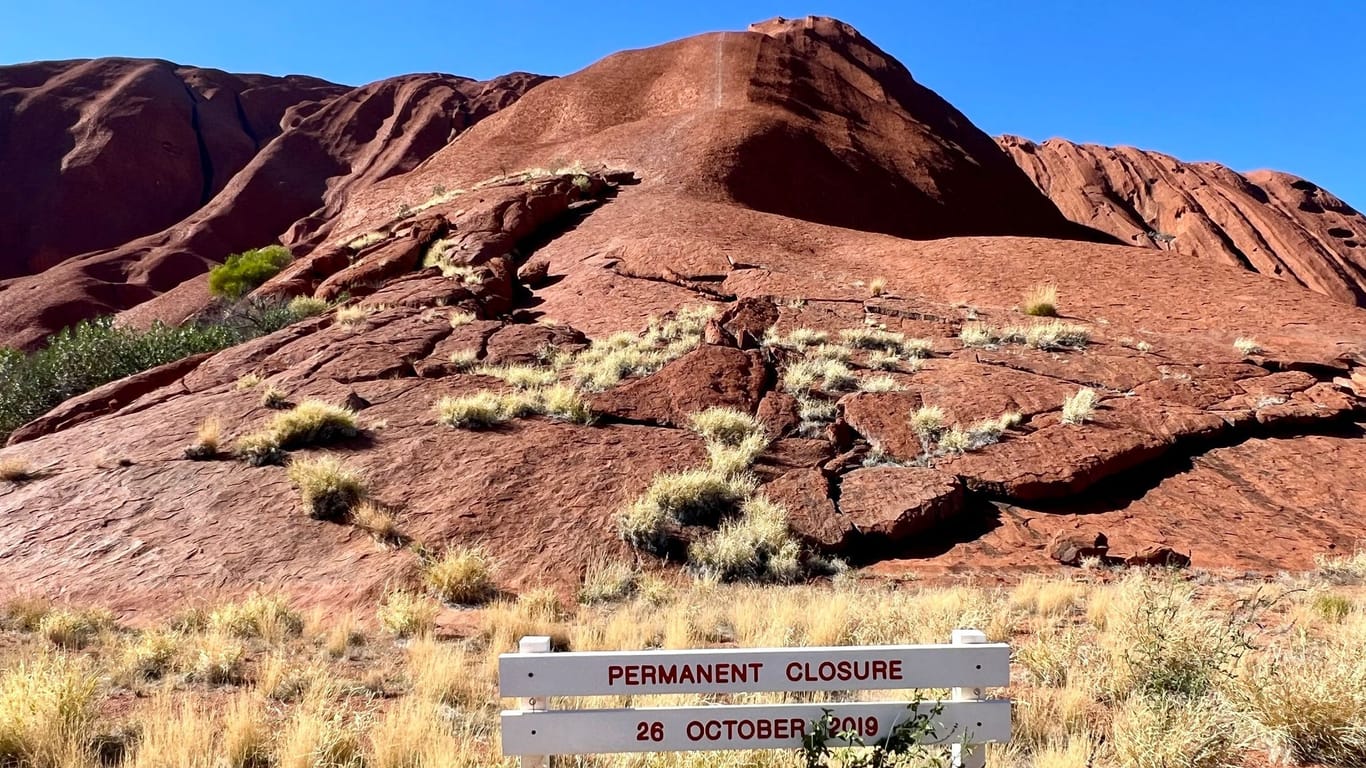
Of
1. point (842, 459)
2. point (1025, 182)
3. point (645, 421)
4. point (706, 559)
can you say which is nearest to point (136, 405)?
point (645, 421)

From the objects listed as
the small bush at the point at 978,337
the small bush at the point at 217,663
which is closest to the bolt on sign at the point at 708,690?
the small bush at the point at 217,663

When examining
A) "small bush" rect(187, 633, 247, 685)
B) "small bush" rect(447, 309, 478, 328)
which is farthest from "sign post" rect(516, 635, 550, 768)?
"small bush" rect(447, 309, 478, 328)

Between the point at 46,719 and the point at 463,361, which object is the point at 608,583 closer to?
the point at 46,719

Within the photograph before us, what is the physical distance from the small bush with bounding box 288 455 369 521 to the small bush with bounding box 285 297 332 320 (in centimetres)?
974

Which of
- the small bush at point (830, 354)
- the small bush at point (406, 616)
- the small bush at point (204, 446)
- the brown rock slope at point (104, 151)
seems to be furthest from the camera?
the brown rock slope at point (104, 151)

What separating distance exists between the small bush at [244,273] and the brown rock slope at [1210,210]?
173 ft

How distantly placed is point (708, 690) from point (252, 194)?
5680cm

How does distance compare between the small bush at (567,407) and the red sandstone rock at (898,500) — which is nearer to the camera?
the red sandstone rock at (898,500)

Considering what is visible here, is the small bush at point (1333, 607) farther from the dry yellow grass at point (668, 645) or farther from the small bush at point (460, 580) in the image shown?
the small bush at point (460, 580)

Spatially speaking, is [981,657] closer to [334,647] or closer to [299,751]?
[299,751]

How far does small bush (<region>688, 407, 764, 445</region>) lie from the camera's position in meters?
9.62

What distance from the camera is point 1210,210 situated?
60.8 meters

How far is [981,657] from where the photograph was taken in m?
3.16

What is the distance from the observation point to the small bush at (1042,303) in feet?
48.0
